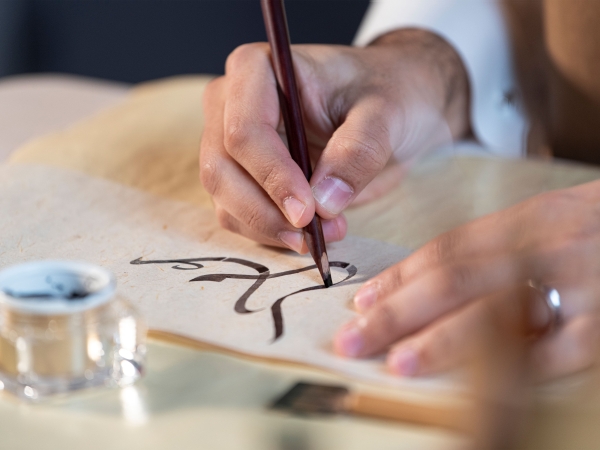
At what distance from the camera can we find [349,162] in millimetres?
477

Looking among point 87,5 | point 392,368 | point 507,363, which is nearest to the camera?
point 507,363

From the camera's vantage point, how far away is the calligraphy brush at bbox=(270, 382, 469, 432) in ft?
0.90

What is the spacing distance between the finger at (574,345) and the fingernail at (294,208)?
19 centimetres

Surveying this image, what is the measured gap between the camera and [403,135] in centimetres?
56

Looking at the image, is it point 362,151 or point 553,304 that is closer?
point 553,304

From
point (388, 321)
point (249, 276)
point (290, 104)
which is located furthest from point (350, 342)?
point (290, 104)

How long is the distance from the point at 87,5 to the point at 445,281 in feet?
4.93

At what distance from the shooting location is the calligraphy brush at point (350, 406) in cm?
28

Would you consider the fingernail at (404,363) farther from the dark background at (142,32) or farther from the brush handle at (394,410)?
the dark background at (142,32)

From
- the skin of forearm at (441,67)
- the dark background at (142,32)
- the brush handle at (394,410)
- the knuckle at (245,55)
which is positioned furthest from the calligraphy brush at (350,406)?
the dark background at (142,32)

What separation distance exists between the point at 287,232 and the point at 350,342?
153mm

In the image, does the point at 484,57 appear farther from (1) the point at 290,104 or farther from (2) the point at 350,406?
(2) the point at 350,406

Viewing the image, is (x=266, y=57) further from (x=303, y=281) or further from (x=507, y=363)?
(x=507, y=363)

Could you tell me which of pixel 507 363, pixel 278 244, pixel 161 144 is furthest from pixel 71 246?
pixel 507 363
